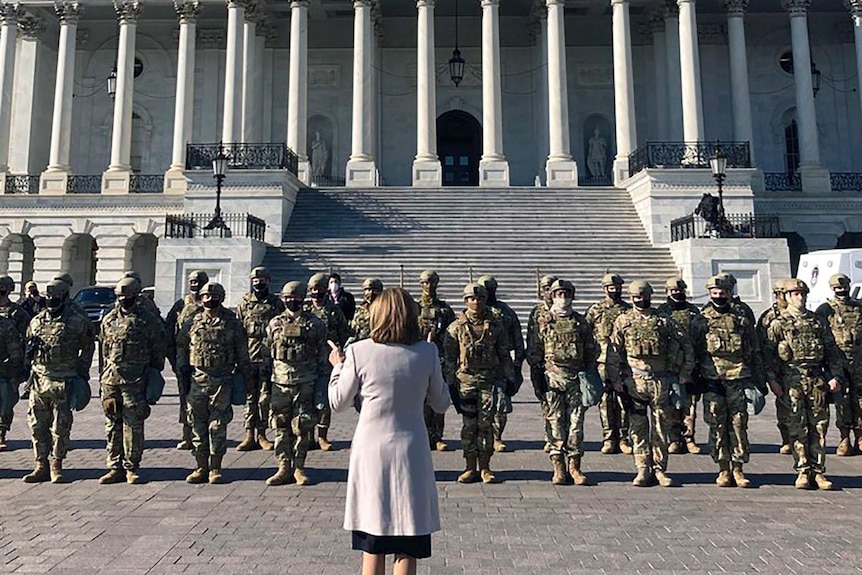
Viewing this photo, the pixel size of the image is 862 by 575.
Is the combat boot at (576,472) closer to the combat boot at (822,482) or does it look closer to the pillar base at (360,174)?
the combat boot at (822,482)

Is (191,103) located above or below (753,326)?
above

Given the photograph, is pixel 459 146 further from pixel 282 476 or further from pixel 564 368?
pixel 282 476

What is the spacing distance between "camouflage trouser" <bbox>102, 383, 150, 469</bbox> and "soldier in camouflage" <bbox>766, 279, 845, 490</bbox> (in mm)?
6348

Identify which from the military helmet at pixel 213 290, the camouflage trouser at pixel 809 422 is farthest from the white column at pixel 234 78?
the camouflage trouser at pixel 809 422

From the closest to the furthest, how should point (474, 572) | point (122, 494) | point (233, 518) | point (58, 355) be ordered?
point (474, 572)
point (233, 518)
point (122, 494)
point (58, 355)

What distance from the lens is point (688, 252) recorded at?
773 inches

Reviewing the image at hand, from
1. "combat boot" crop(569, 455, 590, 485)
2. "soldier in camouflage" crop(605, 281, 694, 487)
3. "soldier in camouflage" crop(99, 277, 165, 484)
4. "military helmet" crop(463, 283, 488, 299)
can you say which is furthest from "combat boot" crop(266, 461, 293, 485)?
"soldier in camouflage" crop(605, 281, 694, 487)

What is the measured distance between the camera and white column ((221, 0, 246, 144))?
27614 millimetres

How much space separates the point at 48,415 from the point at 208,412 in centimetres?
167

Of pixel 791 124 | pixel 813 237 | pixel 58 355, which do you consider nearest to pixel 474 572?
pixel 58 355

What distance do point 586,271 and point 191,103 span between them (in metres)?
19.7

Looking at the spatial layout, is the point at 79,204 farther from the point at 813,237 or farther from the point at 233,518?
the point at 813,237

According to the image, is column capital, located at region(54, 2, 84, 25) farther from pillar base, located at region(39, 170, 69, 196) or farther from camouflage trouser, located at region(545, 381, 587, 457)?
camouflage trouser, located at region(545, 381, 587, 457)

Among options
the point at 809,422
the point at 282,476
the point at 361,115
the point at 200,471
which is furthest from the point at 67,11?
the point at 809,422
